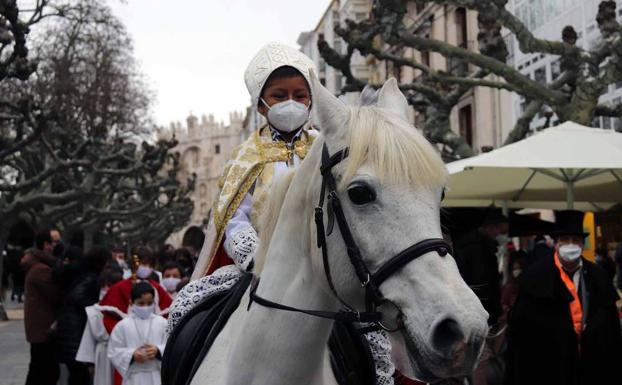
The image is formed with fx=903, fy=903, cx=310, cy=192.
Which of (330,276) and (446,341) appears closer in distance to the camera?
(446,341)

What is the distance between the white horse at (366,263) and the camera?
96.1 inches

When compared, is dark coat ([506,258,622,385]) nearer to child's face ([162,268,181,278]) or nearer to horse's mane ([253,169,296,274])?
child's face ([162,268,181,278])

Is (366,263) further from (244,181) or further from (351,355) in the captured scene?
(244,181)

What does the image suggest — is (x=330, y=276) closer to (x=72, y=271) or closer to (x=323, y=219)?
(x=323, y=219)

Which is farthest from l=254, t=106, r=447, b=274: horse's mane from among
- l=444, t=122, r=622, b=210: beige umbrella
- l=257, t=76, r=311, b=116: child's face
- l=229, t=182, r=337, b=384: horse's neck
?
l=444, t=122, r=622, b=210: beige umbrella

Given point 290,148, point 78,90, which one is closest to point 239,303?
point 290,148

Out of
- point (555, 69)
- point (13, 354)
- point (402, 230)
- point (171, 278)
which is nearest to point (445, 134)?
point (171, 278)

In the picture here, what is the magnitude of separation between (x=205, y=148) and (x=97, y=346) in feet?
373

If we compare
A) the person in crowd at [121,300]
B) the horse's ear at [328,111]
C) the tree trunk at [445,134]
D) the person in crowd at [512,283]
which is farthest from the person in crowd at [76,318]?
the tree trunk at [445,134]

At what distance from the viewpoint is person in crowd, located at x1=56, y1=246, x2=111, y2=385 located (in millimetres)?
9703

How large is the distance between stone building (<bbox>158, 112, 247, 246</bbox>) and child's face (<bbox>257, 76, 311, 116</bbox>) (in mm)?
113308

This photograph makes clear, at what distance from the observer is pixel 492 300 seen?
8.81 metres

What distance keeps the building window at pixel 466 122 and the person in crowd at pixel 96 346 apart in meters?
27.9

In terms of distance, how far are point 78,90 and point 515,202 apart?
25.9m
